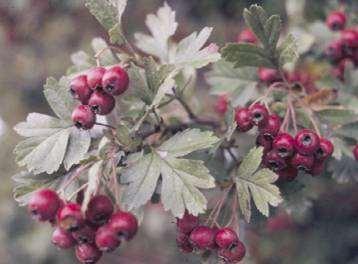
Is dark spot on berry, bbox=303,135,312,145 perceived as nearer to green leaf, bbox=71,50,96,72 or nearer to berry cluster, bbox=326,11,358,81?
green leaf, bbox=71,50,96,72

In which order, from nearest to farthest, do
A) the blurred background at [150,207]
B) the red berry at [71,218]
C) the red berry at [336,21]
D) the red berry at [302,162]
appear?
the red berry at [71,218], the red berry at [302,162], the red berry at [336,21], the blurred background at [150,207]

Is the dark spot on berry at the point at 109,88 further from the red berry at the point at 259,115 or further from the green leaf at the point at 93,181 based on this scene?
the red berry at the point at 259,115

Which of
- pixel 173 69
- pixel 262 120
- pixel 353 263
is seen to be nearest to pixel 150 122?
pixel 173 69

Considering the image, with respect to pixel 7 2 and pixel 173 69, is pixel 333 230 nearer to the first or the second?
pixel 173 69

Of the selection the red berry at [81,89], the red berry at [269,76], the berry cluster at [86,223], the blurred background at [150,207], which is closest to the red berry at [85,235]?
the berry cluster at [86,223]

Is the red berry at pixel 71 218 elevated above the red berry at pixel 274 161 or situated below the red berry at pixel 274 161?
above

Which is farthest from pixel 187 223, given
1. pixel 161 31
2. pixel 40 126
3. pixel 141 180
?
pixel 161 31

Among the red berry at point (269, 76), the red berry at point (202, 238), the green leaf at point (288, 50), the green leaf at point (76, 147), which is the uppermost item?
the green leaf at point (76, 147)
